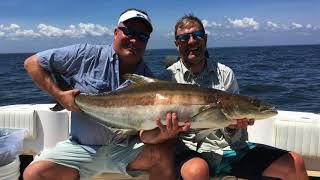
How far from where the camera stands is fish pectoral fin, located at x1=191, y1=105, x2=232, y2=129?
11.5ft

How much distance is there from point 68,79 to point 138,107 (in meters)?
0.87

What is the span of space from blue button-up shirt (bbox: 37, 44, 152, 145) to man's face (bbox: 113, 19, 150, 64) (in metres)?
0.10

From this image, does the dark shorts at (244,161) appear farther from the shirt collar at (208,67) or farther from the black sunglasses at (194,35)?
the black sunglasses at (194,35)

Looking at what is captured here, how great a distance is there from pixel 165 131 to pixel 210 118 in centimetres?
37

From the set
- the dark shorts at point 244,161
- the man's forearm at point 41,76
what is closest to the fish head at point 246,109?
the dark shorts at point 244,161

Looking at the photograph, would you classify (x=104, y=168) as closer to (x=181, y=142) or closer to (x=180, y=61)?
(x=181, y=142)

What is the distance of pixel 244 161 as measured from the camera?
4.09 meters

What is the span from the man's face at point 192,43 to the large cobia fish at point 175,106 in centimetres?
59

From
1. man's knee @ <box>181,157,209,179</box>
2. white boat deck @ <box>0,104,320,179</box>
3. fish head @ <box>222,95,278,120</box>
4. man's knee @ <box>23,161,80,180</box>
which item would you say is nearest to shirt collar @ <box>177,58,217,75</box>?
fish head @ <box>222,95,278,120</box>

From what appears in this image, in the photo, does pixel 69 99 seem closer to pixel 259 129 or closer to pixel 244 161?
pixel 244 161

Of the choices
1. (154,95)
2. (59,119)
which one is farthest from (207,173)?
(59,119)

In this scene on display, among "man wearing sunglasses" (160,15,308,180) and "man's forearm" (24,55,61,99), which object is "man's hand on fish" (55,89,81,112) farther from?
"man wearing sunglasses" (160,15,308,180)

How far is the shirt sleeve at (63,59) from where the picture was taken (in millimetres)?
4066

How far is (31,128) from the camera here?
5445mm
